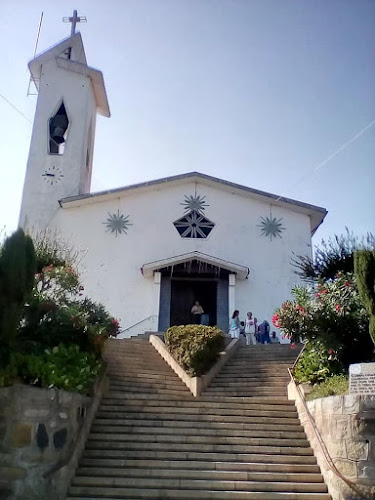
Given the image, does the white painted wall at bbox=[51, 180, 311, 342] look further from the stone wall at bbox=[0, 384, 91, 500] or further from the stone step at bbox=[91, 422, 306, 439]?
the stone wall at bbox=[0, 384, 91, 500]

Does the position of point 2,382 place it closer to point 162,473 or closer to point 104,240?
point 162,473

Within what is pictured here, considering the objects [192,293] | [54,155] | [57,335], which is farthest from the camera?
[54,155]

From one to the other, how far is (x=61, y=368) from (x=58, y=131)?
622 inches

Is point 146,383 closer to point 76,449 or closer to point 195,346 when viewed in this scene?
point 195,346

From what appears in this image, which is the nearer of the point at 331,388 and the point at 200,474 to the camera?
the point at 200,474

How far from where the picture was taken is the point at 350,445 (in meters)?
7.05

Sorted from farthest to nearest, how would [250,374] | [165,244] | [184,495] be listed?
[165,244] → [250,374] → [184,495]

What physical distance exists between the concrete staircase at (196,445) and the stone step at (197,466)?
0.01m

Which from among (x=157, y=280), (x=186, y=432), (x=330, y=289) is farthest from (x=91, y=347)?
(x=157, y=280)

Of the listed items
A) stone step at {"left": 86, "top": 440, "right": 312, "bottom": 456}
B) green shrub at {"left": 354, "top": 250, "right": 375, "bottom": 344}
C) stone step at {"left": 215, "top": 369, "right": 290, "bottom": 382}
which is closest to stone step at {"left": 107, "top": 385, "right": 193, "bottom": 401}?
stone step at {"left": 215, "top": 369, "right": 290, "bottom": 382}

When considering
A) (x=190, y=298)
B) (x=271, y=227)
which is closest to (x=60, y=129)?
(x=190, y=298)

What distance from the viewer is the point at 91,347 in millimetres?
9453

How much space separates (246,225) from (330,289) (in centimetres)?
984

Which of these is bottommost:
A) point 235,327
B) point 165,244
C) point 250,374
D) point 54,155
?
point 250,374
